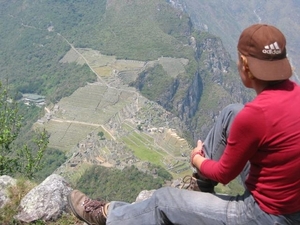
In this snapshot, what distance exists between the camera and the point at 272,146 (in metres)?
2.82

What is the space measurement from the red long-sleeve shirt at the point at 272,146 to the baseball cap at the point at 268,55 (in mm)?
111

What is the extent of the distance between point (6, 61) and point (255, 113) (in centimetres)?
11633

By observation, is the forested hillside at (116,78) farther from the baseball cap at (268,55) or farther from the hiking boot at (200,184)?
the baseball cap at (268,55)

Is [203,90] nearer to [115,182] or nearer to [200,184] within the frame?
[115,182]

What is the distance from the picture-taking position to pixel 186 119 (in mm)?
92438

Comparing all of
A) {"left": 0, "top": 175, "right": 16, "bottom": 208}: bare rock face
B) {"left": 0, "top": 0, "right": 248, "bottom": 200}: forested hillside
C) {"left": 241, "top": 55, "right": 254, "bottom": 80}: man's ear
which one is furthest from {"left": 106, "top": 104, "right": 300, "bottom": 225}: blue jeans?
{"left": 0, "top": 0, "right": 248, "bottom": 200}: forested hillside

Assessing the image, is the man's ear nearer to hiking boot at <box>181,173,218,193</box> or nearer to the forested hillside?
hiking boot at <box>181,173,218,193</box>

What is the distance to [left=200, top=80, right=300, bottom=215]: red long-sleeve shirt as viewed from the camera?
277cm

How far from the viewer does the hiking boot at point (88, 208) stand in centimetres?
414

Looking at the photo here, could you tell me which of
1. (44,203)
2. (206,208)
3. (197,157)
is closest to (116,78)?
(44,203)

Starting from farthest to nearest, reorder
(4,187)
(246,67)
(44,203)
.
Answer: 1. (4,187)
2. (44,203)
3. (246,67)

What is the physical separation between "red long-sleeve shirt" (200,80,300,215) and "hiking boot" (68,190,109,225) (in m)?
1.65

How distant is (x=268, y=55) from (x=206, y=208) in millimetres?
1318

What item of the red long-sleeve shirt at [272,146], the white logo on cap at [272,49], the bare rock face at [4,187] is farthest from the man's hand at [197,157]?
the bare rock face at [4,187]
